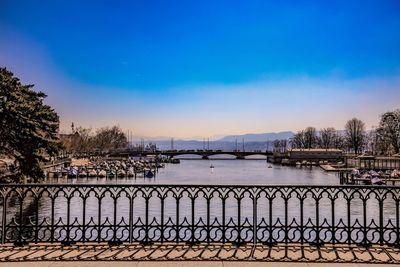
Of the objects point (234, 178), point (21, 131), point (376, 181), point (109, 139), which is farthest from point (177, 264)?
point (109, 139)

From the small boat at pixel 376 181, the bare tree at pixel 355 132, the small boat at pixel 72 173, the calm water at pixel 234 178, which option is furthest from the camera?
the bare tree at pixel 355 132

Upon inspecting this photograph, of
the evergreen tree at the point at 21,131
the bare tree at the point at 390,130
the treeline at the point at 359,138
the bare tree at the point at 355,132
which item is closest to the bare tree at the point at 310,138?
the treeline at the point at 359,138

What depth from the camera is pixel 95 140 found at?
153 m

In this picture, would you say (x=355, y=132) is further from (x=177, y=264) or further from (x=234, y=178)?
(x=177, y=264)

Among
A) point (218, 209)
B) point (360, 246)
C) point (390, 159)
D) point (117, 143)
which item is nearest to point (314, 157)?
point (390, 159)

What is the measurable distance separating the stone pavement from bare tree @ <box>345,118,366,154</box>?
388ft

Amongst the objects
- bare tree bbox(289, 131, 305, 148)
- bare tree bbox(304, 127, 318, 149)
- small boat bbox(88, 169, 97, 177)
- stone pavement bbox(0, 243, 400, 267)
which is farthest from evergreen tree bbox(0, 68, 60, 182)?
bare tree bbox(289, 131, 305, 148)

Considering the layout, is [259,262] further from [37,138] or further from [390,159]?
[390,159]

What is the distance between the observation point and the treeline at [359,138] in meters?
93.2

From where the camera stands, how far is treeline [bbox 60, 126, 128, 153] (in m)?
136

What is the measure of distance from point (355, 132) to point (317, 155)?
15.4 m

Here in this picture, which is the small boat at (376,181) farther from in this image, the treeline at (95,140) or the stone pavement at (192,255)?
the treeline at (95,140)

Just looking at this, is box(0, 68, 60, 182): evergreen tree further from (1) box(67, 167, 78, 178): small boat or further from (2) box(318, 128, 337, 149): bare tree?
(2) box(318, 128, 337, 149): bare tree

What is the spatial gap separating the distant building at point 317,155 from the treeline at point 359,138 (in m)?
4.39
